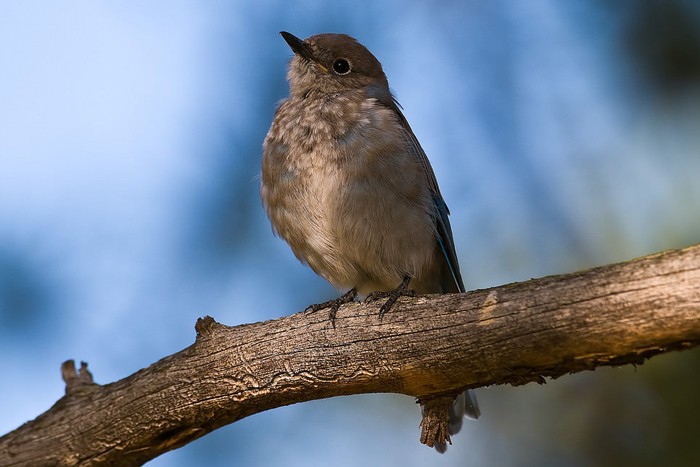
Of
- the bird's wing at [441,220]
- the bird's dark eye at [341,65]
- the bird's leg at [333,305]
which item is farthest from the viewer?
the bird's dark eye at [341,65]

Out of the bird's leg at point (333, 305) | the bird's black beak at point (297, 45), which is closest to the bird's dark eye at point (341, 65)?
the bird's black beak at point (297, 45)

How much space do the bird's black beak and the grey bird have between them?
54 centimetres

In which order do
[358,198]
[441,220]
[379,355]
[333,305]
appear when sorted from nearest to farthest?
[379,355] < [333,305] < [358,198] < [441,220]

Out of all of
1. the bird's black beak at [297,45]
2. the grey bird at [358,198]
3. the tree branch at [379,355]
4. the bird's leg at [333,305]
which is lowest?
the tree branch at [379,355]

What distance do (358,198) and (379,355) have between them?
5.28 ft

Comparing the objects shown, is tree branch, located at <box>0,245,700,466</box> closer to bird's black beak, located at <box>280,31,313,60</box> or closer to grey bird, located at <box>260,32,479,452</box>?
grey bird, located at <box>260,32,479,452</box>

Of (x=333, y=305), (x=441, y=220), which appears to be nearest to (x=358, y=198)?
(x=441, y=220)

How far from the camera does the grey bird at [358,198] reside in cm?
580

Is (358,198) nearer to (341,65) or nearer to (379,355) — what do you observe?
(379,355)

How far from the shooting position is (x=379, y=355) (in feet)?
14.3

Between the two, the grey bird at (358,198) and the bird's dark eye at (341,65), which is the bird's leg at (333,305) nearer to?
the grey bird at (358,198)

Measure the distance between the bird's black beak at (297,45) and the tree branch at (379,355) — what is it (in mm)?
2947

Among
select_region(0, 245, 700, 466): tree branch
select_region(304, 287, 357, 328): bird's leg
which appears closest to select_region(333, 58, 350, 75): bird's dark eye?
select_region(304, 287, 357, 328): bird's leg

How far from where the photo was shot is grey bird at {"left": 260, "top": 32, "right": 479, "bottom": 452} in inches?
228
